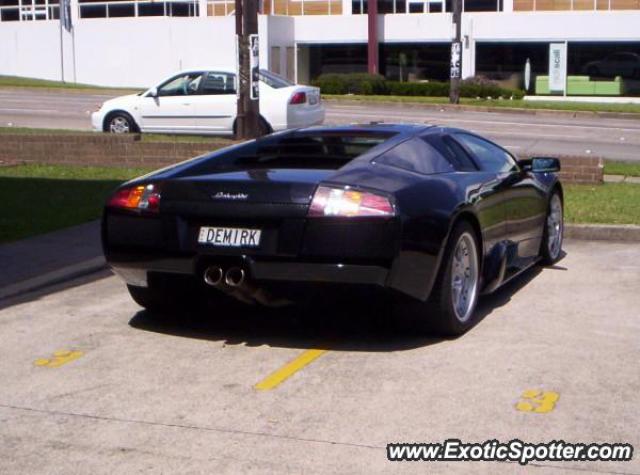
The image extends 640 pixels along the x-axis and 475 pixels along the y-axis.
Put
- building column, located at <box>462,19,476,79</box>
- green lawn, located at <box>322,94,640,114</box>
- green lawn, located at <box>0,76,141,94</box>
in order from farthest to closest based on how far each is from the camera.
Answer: building column, located at <box>462,19,476,79</box>
green lawn, located at <box>0,76,141,94</box>
green lawn, located at <box>322,94,640,114</box>

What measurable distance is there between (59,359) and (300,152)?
7.04ft

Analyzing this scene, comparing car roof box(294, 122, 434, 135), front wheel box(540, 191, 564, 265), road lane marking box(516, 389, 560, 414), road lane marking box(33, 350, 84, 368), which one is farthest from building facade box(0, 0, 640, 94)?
road lane marking box(516, 389, 560, 414)

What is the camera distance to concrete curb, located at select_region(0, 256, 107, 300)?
8391mm

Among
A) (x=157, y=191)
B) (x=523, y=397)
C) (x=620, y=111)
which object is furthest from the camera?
(x=620, y=111)

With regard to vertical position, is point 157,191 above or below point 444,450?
above

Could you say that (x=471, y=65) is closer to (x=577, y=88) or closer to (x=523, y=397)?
(x=577, y=88)

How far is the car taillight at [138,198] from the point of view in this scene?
700 centimetres

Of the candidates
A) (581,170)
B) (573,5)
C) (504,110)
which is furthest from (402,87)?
(581,170)

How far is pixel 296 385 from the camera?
615 centimetres

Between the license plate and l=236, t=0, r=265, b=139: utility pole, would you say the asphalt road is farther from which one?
the license plate

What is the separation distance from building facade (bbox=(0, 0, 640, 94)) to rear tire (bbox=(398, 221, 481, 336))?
122 feet

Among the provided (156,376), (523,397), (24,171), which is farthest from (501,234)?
(24,171)

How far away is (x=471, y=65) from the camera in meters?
45.0

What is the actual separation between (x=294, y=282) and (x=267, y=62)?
133ft
